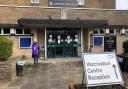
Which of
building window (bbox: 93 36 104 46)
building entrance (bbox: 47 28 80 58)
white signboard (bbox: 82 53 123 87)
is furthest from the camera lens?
building window (bbox: 93 36 104 46)

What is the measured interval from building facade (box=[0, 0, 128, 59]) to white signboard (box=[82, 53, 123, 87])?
1443cm

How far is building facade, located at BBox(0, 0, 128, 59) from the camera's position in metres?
26.8

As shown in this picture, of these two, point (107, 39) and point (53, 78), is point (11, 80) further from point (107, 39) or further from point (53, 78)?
point (107, 39)

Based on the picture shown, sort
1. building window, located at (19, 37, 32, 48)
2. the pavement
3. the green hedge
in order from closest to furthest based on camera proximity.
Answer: the pavement
the green hedge
building window, located at (19, 37, 32, 48)

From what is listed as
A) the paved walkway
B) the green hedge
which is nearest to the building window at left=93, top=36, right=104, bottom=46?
the paved walkway

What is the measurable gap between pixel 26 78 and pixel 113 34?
15.2 metres

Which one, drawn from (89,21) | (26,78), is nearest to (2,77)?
(26,78)

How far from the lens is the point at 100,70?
1071 cm

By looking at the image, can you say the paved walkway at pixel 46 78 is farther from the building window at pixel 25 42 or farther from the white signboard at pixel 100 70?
the building window at pixel 25 42

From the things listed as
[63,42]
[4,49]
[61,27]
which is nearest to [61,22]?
[61,27]

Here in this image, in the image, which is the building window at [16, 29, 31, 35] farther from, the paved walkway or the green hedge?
the green hedge

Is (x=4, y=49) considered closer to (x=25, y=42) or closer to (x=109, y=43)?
(x=25, y=42)

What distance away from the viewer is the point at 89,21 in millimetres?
26375

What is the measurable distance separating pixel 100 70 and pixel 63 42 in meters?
17.2
